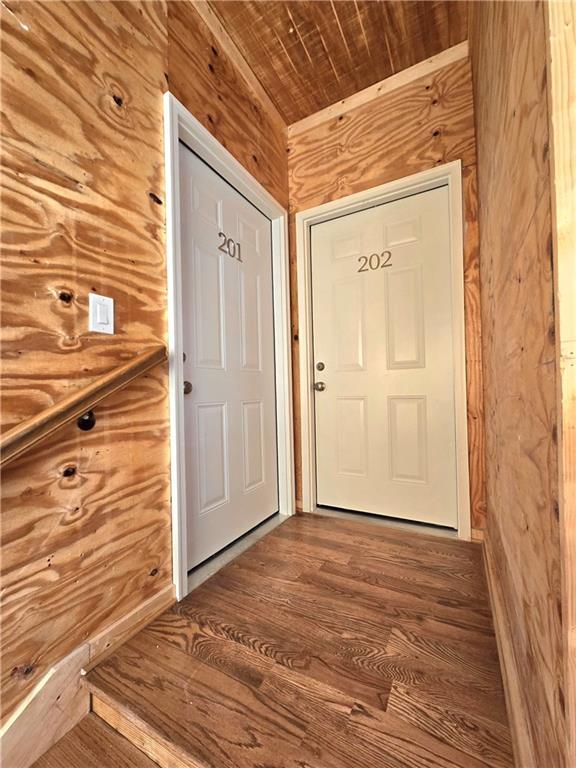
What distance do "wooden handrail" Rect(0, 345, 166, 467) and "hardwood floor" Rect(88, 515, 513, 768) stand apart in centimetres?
76

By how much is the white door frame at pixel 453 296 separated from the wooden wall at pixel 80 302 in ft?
3.44

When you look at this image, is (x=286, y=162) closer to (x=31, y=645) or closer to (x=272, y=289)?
(x=272, y=289)

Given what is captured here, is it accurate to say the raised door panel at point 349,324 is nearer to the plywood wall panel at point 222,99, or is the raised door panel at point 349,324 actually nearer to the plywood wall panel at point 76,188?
the plywood wall panel at point 222,99

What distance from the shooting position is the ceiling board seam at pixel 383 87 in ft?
Answer: 5.46

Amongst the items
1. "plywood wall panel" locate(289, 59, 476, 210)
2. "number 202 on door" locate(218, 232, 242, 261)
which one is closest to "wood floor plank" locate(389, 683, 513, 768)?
"number 202 on door" locate(218, 232, 242, 261)

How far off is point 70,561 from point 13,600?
0.14 m

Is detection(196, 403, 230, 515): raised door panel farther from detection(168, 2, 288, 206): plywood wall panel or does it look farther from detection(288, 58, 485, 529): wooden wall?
detection(168, 2, 288, 206): plywood wall panel

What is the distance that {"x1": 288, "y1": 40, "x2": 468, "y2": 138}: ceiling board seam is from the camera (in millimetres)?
1663

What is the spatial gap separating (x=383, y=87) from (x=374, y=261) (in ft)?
3.31

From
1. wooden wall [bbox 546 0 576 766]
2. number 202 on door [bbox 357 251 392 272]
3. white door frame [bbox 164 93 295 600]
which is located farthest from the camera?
number 202 on door [bbox 357 251 392 272]

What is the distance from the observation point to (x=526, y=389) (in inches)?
26.0

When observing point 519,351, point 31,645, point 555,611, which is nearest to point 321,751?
point 555,611

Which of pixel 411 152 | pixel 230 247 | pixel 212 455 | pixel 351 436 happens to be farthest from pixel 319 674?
pixel 411 152

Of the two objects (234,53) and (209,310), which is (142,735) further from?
(234,53)
